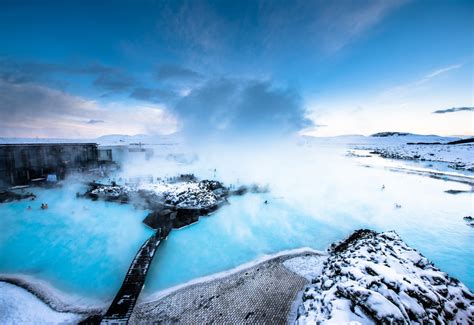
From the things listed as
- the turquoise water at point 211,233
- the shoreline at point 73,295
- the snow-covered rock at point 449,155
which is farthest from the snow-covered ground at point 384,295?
the snow-covered rock at point 449,155

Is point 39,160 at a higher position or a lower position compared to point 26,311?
higher

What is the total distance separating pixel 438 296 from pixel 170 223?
12991mm

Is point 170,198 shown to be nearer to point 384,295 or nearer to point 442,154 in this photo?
point 384,295

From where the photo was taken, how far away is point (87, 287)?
820 centimetres

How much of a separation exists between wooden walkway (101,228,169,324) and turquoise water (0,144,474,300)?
2.24 ft

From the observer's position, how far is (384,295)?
16.2 feet

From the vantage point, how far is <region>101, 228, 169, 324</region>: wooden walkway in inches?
235

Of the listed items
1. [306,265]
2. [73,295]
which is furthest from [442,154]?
[73,295]

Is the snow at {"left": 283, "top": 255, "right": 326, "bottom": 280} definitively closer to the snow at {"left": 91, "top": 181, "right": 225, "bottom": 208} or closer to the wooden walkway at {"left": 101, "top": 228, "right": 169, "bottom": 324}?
the wooden walkway at {"left": 101, "top": 228, "right": 169, "bottom": 324}

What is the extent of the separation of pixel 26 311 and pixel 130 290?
342 cm

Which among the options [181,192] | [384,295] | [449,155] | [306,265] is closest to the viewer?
[384,295]

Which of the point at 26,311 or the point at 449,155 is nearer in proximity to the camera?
the point at 26,311

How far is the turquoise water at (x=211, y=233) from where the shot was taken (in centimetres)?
923

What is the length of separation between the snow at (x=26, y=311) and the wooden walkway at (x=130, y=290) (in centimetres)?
135
